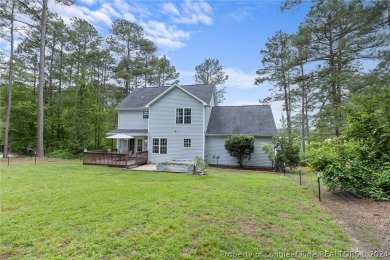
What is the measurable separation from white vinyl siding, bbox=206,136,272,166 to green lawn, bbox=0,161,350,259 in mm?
8882

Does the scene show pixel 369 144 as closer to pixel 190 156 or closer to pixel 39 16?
pixel 190 156

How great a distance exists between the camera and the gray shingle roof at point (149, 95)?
17.9m

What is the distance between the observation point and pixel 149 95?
19.8 meters

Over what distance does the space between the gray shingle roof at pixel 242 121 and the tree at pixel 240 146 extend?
1.15 meters

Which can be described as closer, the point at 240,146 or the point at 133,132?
the point at 240,146

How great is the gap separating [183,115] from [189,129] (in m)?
1.26

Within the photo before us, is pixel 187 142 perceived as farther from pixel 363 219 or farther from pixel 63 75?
pixel 63 75

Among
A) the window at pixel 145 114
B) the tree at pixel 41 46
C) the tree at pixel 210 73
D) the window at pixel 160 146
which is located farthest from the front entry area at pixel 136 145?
the tree at pixel 210 73

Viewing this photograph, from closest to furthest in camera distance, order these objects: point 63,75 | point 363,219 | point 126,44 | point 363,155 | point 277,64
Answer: point 363,219, point 363,155, point 277,64, point 63,75, point 126,44

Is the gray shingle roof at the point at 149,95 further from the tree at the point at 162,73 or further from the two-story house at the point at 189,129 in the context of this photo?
the tree at the point at 162,73

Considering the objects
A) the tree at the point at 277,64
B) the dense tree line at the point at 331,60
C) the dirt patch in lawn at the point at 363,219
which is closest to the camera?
the dirt patch in lawn at the point at 363,219

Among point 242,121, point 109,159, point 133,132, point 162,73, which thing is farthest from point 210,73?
point 109,159

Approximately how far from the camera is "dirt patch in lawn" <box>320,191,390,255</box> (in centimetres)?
378

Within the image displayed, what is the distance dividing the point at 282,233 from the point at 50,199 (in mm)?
6375
